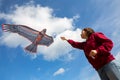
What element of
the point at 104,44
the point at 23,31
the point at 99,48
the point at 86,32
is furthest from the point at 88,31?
the point at 23,31

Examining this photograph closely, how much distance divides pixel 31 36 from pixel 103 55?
1124 centimetres

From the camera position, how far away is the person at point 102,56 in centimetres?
688

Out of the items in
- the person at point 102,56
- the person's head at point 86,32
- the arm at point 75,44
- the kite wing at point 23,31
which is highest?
the kite wing at point 23,31

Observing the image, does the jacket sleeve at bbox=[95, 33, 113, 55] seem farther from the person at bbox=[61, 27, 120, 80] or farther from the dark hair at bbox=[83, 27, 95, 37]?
the dark hair at bbox=[83, 27, 95, 37]

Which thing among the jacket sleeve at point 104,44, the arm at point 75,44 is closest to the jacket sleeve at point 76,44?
the arm at point 75,44

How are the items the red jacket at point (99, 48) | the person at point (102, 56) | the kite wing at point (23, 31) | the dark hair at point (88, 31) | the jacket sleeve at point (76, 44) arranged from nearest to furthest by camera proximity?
the person at point (102, 56), the red jacket at point (99, 48), the dark hair at point (88, 31), the jacket sleeve at point (76, 44), the kite wing at point (23, 31)

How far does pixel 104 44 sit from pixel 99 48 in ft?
0.74

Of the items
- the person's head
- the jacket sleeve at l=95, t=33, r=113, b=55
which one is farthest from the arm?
the jacket sleeve at l=95, t=33, r=113, b=55

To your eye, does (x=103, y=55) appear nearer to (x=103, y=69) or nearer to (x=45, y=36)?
(x=103, y=69)

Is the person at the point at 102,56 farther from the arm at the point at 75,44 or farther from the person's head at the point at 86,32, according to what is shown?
the arm at the point at 75,44

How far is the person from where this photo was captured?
6.88 metres

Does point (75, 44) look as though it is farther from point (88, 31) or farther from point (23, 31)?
point (23, 31)

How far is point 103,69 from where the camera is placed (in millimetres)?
7141

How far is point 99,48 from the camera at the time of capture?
6.98 metres
